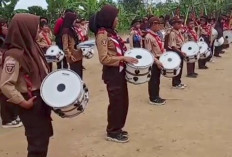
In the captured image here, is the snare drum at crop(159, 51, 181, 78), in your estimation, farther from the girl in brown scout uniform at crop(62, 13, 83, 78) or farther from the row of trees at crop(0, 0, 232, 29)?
the row of trees at crop(0, 0, 232, 29)

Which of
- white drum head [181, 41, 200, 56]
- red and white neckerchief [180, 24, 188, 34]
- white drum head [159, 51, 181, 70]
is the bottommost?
white drum head [181, 41, 200, 56]

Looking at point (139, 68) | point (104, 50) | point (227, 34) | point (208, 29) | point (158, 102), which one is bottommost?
point (227, 34)

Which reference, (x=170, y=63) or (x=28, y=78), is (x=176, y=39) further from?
(x=28, y=78)

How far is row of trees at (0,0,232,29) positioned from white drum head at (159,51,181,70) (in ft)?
42.5

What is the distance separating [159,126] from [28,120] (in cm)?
293

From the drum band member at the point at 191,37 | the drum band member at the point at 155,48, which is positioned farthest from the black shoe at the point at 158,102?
the drum band member at the point at 191,37

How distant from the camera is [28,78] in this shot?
11.5ft

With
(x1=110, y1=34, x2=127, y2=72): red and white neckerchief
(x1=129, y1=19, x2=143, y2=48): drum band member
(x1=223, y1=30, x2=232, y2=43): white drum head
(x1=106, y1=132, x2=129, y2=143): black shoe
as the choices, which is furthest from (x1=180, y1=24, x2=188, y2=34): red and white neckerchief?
(x1=223, y1=30, x2=232, y2=43): white drum head

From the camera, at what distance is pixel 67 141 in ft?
18.0

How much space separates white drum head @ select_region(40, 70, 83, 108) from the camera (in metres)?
3.60

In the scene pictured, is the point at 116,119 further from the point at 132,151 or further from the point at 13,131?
the point at 13,131

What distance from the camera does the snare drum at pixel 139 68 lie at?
533 cm

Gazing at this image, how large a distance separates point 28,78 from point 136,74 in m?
2.14

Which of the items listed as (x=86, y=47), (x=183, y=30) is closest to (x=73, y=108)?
(x=86, y=47)
